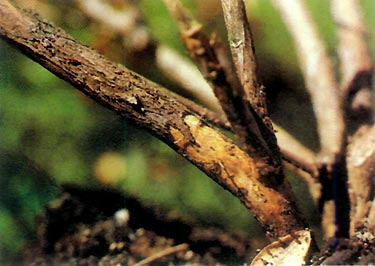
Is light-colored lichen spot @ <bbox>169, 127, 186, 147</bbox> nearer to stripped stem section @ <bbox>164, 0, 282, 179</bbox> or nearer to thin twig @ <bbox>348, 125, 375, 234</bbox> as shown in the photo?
stripped stem section @ <bbox>164, 0, 282, 179</bbox>

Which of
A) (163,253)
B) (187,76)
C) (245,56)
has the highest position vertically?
(187,76)

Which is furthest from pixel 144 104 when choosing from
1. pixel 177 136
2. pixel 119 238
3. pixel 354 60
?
pixel 354 60

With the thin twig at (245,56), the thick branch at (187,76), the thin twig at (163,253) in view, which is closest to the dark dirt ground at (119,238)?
the thin twig at (163,253)

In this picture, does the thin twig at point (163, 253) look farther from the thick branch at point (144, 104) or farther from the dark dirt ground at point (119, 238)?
the thick branch at point (144, 104)

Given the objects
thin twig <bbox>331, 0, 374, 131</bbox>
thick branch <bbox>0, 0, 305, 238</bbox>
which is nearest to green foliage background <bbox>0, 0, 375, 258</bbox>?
thin twig <bbox>331, 0, 374, 131</bbox>

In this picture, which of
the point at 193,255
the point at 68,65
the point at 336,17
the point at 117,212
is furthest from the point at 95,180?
the point at 336,17

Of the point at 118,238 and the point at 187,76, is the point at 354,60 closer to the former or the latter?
the point at 187,76
